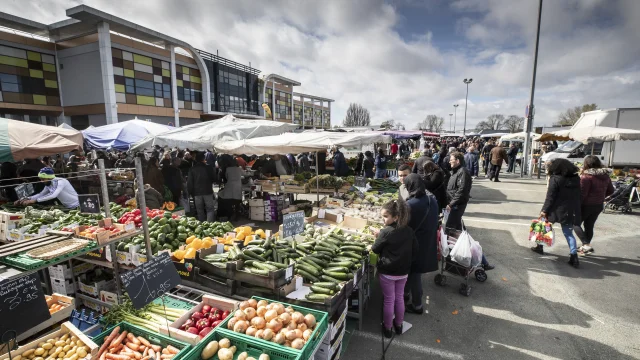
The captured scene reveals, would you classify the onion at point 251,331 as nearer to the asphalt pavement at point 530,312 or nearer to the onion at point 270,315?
the onion at point 270,315

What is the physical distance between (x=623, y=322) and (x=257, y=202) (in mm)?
8117

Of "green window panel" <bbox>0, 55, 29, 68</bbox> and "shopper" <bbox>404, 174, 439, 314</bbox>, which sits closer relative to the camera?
"shopper" <bbox>404, 174, 439, 314</bbox>

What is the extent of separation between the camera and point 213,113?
3719cm

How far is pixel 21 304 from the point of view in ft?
8.26

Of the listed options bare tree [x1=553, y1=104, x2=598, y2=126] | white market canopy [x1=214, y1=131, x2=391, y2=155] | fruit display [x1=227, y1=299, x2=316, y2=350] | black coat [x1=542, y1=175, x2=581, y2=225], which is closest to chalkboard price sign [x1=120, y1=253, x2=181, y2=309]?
fruit display [x1=227, y1=299, x2=316, y2=350]

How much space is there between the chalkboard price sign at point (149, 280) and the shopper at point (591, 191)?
7311mm

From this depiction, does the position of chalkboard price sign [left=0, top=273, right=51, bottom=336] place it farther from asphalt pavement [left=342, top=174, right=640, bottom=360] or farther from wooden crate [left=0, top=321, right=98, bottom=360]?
asphalt pavement [left=342, top=174, right=640, bottom=360]

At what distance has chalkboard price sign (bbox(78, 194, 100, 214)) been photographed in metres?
4.22

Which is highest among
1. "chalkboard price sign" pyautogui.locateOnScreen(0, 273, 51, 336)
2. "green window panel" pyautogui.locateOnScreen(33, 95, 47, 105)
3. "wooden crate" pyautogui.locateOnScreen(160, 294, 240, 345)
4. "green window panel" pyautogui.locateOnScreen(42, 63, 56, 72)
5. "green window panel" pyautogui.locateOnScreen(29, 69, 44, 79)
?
"green window panel" pyautogui.locateOnScreen(42, 63, 56, 72)

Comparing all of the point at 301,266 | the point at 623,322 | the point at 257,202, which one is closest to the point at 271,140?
the point at 257,202

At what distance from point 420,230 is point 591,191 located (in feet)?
14.0

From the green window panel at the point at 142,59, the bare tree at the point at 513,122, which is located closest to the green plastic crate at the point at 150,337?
the green window panel at the point at 142,59

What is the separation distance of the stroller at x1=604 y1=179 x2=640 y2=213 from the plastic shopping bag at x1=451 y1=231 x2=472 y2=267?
26.5ft

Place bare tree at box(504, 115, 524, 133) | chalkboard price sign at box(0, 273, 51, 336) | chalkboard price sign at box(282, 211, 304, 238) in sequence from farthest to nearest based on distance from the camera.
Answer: bare tree at box(504, 115, 524, 133) → chalkboard price sign at box(282, 211, 304, 238) → chalkboard price sign at box(0, 273, 51, 336)
